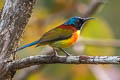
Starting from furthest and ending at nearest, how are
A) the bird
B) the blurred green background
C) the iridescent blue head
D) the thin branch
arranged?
the blurred green background, the iridescent blue head, the bird, the thin branch

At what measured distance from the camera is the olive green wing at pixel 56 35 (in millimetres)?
4066

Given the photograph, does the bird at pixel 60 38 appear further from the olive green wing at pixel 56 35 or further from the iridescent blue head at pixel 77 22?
the iridescent blue head at pixel 77 22

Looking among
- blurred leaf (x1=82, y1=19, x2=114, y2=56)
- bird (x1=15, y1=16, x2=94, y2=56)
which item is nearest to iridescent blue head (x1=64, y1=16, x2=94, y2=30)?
bird (x1=15, y1=16, x2=94, y2=56)

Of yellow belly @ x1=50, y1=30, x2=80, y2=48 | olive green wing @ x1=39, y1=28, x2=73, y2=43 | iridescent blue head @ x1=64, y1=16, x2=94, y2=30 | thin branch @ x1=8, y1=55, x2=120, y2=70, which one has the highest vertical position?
iridescent blue head @ x1=64, y1=16, x2=94, y2=30

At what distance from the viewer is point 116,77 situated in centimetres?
541

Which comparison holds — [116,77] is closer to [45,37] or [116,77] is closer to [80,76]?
[80,76]

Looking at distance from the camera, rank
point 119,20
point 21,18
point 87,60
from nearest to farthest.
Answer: point 87,60, point 21,18, point 119,20

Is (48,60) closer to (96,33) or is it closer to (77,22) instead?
(77,22)

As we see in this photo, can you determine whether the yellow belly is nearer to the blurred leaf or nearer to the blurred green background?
the blurred green background

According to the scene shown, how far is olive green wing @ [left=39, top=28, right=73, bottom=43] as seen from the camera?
4.07 metres

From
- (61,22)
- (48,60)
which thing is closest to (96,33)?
(61,22)

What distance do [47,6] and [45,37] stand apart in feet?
7.16

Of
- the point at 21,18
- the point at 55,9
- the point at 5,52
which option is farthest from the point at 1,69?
the point at 55,9

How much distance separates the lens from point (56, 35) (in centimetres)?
420
